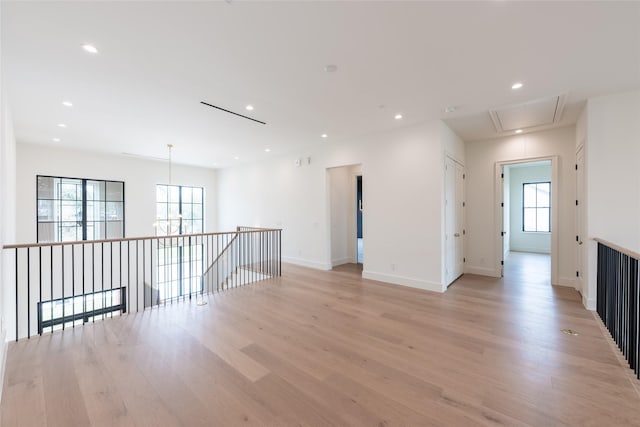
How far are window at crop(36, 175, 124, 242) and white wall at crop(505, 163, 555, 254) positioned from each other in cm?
1271

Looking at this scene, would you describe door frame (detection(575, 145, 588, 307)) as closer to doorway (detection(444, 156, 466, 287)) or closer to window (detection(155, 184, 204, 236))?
doorway (detection(444, 156, 466, 287))

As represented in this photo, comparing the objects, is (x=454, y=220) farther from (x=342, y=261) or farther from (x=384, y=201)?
(x=342, y=261)

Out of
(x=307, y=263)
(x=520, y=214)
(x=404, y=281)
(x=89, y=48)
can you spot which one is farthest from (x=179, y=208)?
(x=520, y=214)

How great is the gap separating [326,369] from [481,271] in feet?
16.0

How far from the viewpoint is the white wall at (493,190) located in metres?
4.76

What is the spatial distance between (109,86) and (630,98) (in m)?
6.63

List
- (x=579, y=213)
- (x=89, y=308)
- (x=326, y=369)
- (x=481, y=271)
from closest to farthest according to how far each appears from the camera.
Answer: (x=326, y=369) → (x=579, y=213) → (x=481, y=271) → (x=89, y=308)

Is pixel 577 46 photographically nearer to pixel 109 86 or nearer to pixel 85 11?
pixel 85 11

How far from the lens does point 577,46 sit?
245 cm

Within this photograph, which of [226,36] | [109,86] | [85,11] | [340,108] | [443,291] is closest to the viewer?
[85,11]

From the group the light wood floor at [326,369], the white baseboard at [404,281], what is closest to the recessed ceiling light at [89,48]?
the light wood floor at [326,369]

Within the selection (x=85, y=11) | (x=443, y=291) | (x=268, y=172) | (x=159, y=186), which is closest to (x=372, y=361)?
(x=443, y=291)

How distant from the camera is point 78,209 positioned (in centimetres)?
687

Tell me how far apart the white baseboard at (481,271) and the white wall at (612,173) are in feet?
6.24
